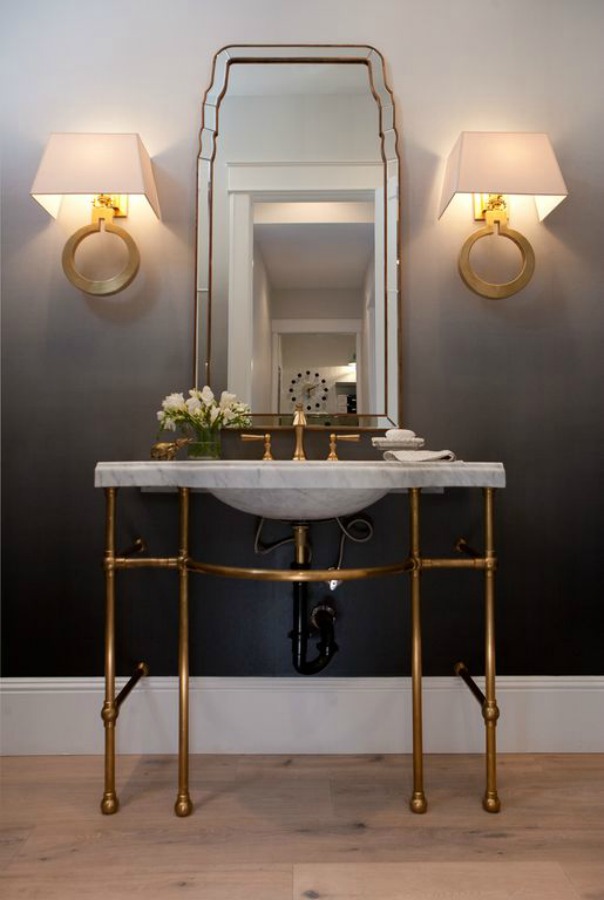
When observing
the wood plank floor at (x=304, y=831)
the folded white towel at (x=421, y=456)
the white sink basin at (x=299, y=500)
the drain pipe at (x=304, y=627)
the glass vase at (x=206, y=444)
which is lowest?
the wood plank floor at (x=304, y=831)

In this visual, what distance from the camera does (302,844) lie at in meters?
1.27

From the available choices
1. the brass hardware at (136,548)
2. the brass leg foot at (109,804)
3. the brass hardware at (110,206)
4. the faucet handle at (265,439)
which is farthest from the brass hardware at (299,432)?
the brass leg foot at (109,804)

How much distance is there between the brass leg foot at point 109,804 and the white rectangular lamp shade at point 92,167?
151 cm

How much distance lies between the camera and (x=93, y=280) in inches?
68.4

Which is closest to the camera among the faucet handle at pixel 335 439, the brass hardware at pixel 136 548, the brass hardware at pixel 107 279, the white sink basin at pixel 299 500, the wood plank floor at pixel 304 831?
the wood plank floor at pixel 304 831

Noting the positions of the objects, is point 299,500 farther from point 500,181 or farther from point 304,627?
point 500,181

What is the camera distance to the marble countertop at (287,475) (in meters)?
1.20

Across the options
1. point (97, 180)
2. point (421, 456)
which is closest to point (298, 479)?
point (421, 456)

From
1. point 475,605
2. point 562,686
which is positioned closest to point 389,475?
point 475,605

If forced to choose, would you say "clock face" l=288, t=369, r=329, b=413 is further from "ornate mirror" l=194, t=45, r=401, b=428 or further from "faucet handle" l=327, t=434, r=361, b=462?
"faucet handle" l=327, t=434, r=361, b=462

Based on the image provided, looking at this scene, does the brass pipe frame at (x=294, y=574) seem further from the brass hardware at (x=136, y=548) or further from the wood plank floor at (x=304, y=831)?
the wood plank floor at (x=304, y=831)

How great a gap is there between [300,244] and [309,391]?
0.43 m

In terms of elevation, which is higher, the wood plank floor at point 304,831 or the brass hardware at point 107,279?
the brass hardware at point 107,279

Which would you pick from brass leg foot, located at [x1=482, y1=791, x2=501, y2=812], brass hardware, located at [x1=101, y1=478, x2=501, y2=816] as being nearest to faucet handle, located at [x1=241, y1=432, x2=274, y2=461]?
brass hardware, located at [x1=101, y1=478, x2=501, y2=816]
